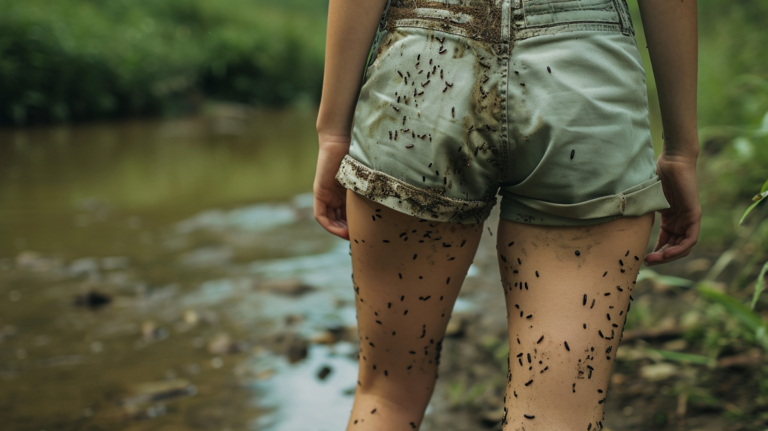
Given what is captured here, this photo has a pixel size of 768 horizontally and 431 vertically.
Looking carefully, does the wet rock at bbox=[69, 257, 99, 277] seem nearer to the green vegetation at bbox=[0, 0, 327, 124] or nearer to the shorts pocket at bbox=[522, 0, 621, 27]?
the shorts pocket at bbox=[522, 0, 621, 27]

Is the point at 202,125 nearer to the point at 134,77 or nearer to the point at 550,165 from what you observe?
the point at 134,77

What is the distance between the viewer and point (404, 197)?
1.04 metres

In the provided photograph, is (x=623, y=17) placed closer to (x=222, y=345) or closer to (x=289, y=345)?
(x=289, y=345)

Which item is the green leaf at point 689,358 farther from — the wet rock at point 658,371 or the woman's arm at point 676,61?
the woman's arm at point 676,61

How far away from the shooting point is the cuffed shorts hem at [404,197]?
1.04 meters

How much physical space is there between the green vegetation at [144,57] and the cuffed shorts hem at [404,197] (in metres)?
7.34

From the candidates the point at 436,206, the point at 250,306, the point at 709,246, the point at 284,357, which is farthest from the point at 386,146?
the point at 709,246

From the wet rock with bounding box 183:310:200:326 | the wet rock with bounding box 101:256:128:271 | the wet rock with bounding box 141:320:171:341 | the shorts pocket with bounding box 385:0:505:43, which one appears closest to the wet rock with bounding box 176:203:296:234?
the wet rock with bounding box 101:256:128:271

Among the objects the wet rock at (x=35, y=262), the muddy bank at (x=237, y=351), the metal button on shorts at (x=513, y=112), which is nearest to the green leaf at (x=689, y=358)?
the muddy bank at (x=237, y=351)

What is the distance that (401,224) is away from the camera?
109 centimetres

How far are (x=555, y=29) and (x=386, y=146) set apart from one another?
0.31 meters

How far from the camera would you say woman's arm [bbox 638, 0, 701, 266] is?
1.05 meters

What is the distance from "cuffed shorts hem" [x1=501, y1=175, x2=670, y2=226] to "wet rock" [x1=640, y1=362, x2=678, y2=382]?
3.86ft

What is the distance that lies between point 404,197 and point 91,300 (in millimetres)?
2180
